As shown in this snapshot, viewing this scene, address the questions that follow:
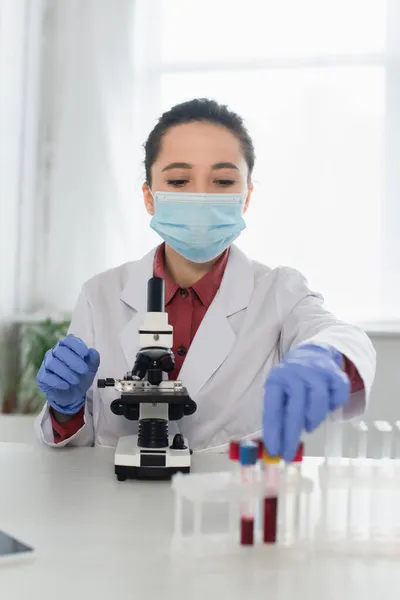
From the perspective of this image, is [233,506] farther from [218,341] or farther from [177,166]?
[177,166]

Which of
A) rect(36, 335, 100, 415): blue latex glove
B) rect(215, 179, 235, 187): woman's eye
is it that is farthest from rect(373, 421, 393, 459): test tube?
rect(215, 179, 235, 187): woman's eye

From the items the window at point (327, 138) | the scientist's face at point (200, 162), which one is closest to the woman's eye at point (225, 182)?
the scientist's face at point (200, 162)

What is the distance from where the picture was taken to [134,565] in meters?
0.84

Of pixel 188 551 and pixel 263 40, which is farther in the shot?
pixel 263 40

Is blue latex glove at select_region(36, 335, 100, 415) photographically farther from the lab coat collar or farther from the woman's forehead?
the woman's forehead

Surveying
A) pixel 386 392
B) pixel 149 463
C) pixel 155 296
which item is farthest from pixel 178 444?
pixel 386 392

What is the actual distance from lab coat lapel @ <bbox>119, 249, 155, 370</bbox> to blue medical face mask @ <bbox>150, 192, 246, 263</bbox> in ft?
0.34

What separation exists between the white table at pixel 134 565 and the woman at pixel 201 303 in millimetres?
405

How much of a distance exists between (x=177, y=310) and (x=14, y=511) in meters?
0.75

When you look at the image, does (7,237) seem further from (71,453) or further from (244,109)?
(71,453)

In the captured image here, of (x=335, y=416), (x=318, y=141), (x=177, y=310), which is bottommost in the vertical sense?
(x=335, y=416)

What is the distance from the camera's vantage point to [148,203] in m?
1.72

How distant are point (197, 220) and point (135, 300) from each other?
24cm

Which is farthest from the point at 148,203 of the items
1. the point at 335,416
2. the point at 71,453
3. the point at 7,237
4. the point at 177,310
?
the point at 7,237
